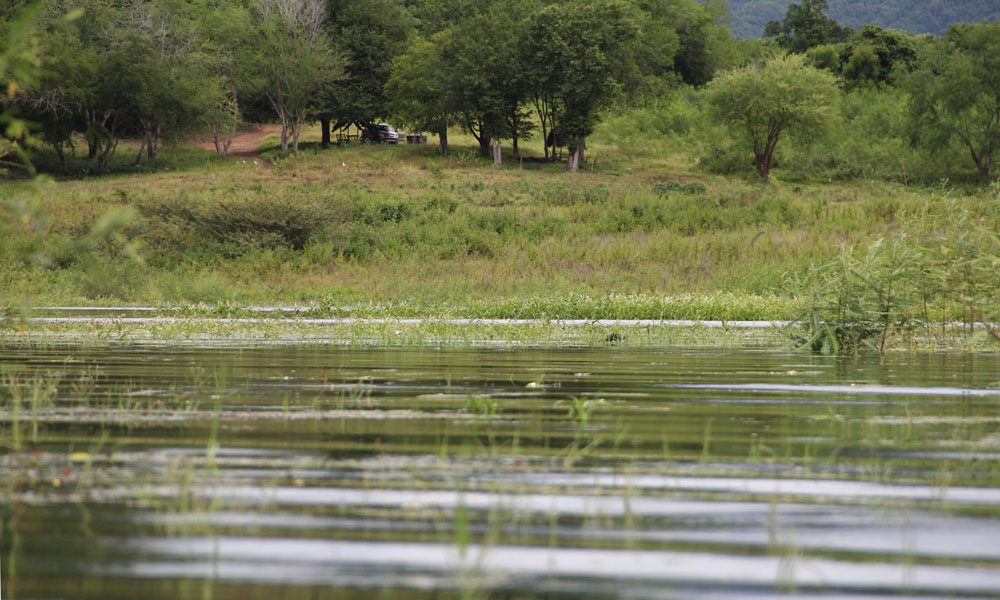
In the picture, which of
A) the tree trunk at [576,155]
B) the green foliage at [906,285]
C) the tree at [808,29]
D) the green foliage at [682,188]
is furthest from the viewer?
the tree at [808,29]

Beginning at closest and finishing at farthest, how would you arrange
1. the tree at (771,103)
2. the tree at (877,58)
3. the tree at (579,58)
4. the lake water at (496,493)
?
the lake water at (496,493)
the tree at (579,58)
the tree at (771,103)
the tree at (877,58)

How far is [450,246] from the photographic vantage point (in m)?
37.0

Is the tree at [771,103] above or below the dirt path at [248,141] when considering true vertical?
above

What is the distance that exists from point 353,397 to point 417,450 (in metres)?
2.24

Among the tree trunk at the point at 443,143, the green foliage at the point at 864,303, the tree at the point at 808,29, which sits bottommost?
the green foliage at the point at 864,303

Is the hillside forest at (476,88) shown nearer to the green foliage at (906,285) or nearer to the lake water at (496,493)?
the green foliage at (906,285)

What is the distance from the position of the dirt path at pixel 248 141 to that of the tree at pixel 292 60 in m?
3.12

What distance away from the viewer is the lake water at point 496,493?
2.74 m

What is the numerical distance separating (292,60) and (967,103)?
1975 inches

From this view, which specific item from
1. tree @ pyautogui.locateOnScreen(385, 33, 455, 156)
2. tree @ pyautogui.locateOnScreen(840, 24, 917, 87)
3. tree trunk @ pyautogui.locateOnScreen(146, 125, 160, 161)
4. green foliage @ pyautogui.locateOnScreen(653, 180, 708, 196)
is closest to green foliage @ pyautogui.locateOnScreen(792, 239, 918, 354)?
green foliage @ pyautogui.locateOnScreen(653, 180, 708, 196)

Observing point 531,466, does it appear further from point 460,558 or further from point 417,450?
point 460,558

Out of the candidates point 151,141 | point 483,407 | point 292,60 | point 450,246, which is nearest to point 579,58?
point 292,60

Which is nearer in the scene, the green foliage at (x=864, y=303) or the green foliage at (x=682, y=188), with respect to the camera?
the green foliage at (x=864, y=303)

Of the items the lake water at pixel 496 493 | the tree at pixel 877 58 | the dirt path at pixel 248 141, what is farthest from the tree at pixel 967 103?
the lake water at pixel 496 493
